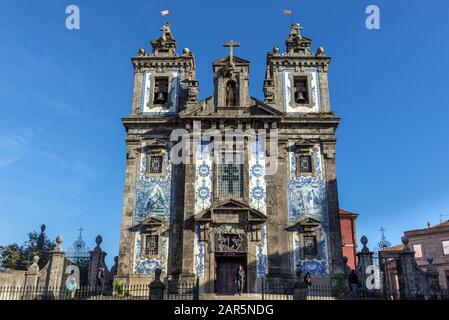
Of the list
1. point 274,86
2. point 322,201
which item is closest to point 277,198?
point 322,201

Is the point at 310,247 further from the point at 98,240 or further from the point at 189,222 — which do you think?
the point at 98,240

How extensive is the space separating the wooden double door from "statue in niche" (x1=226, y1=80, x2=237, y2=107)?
29.9 ft

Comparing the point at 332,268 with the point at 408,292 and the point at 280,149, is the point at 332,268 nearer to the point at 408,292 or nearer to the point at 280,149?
the point at 408,292

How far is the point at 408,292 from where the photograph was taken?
21.3m

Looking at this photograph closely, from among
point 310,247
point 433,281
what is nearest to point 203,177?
point 310,247

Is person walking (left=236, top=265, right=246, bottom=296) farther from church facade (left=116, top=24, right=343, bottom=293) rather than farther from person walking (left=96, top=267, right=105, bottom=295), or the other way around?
A: person walking (left=96, top=267, right=105, bottom=295)

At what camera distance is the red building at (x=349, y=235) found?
36594 millimetres

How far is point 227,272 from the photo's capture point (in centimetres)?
2278

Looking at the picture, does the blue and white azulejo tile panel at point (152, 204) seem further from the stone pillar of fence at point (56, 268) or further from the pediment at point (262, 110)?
the pediment at point (262, 110)

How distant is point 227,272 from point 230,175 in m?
5.28

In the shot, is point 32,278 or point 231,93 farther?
point 231,93

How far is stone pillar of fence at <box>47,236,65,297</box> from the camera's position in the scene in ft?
71.9

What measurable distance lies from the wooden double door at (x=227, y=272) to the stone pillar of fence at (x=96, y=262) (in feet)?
19.9

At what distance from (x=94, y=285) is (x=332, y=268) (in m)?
12.5
